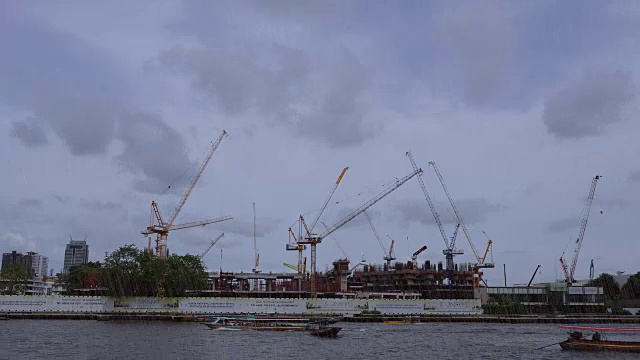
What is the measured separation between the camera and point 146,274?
451ft

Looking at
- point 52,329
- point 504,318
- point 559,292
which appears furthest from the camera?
point 559,292

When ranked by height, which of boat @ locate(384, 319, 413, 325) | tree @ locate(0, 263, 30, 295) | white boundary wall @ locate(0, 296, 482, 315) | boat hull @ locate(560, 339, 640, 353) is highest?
tree @ locate(0, 263, 30, 295)

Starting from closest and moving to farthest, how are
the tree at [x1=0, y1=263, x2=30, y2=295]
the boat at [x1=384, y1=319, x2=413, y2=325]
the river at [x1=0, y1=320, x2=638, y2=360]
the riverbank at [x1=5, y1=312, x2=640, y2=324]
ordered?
the river at [x1=0, y1=320, x2=638, y2=360]
the riverbank at [x1=5, y1=312, x2=640, y2=324]
the boat at [x1=384, y1=319, x2=413, y2=325]
the tree at [x1=0, y1=263, x2=30, y2=295]

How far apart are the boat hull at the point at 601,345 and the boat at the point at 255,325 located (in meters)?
42.2

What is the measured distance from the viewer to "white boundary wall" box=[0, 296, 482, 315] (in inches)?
5113

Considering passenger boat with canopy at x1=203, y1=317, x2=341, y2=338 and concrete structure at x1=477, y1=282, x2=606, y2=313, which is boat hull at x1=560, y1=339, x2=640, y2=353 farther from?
concrete structure at x1=477, y1=282, x2=606, y2=313

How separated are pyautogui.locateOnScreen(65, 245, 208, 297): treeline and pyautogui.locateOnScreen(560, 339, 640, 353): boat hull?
91.6 m

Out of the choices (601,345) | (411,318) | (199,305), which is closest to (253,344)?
(601,345)

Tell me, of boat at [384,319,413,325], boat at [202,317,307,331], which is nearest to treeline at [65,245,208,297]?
boat at [202,317,307,331]

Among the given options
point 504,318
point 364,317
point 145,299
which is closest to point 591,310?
point 504,318

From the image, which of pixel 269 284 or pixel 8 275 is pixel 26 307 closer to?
pixel 8 275

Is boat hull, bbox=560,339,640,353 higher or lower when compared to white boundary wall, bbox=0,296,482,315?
lower

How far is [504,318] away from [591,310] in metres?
49.4

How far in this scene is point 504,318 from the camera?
139m
